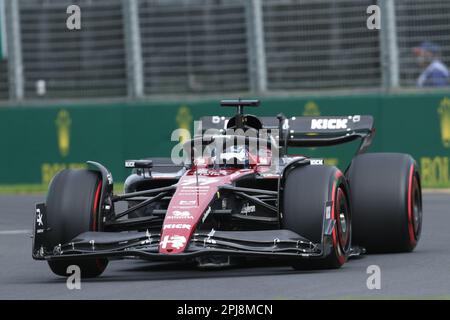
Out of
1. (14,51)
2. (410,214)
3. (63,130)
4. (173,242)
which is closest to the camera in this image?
(173,242)

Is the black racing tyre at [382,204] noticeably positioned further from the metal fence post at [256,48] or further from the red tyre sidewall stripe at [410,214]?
the metal fence post at [256,48]

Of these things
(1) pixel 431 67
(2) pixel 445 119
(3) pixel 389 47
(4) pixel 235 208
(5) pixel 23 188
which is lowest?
(5) pixel 23 188

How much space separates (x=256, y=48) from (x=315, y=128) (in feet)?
26.8

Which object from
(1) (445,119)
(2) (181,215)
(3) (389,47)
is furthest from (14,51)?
(2) (181,215)

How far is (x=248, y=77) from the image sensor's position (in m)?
20.6

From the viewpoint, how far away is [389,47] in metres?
19.6

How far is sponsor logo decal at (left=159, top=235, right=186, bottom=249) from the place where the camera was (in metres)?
9.08

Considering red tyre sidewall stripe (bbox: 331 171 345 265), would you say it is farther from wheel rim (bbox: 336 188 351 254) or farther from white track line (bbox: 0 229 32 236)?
white track line (bbox: 0 229 32 236)

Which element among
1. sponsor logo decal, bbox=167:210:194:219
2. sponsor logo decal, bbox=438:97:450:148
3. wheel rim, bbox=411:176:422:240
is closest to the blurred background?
sponsor logo decal, bbox=438:97:450:148

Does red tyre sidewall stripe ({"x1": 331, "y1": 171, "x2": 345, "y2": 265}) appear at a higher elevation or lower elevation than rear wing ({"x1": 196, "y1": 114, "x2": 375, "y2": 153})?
lower

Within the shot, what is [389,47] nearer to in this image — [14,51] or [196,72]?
[196,72]

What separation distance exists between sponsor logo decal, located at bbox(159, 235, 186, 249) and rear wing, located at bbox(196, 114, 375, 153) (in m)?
2.96

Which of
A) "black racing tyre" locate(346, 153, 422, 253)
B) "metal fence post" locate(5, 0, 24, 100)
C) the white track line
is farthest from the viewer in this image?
"metal fence post" locate(5, 0, 24, 100)
